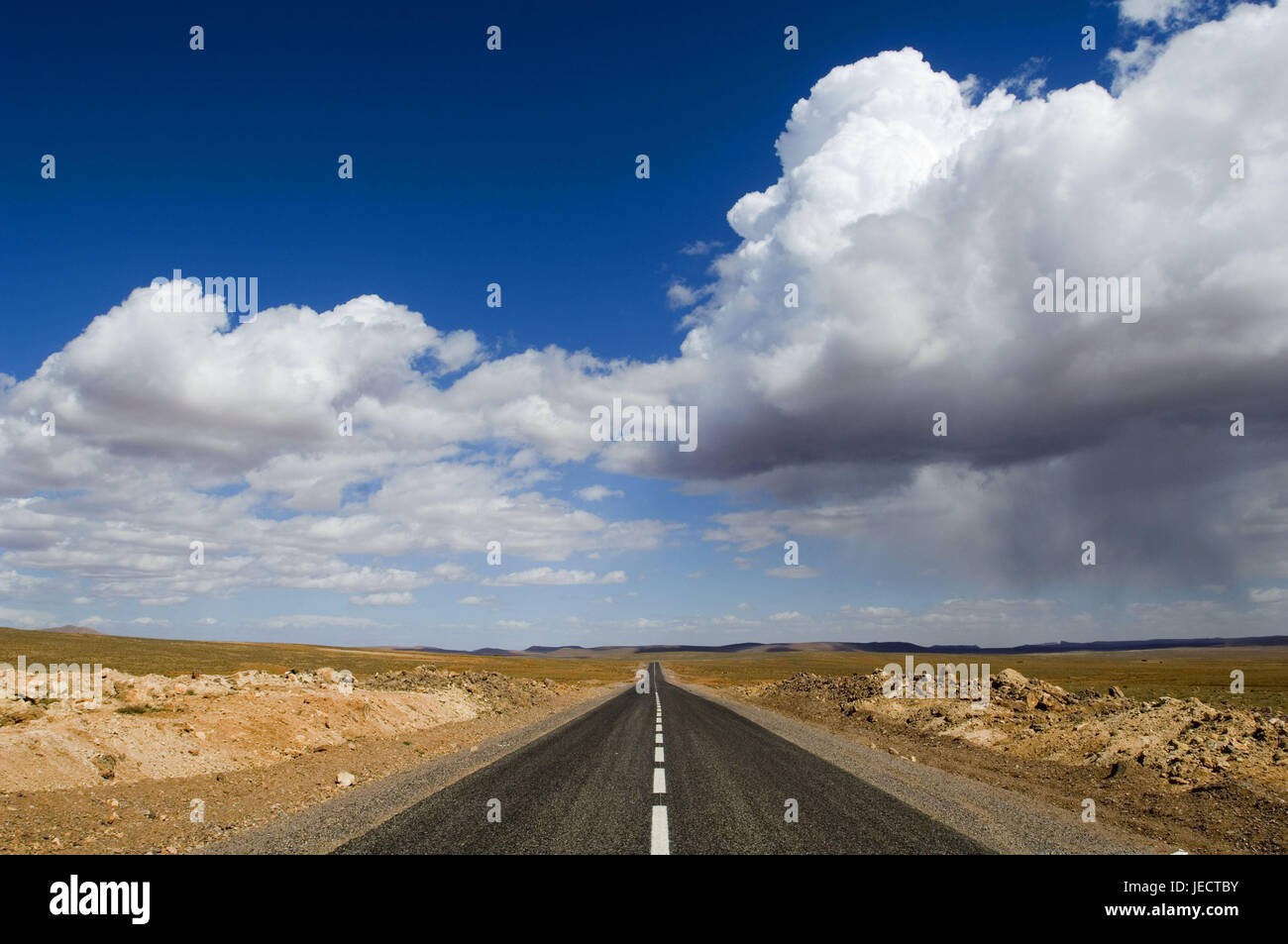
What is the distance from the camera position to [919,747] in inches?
807

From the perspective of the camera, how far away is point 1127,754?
50.8 ft

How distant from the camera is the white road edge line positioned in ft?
24.1

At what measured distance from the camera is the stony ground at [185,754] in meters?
9.28

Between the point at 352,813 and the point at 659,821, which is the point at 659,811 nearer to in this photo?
the point at 659,821

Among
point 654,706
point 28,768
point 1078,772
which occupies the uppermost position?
point 28,768

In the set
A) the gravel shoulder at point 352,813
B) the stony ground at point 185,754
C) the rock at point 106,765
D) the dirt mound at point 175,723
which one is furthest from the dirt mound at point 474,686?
the rock at point 106,765

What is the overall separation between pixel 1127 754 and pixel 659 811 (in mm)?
12732

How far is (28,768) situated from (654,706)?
82.5ft
